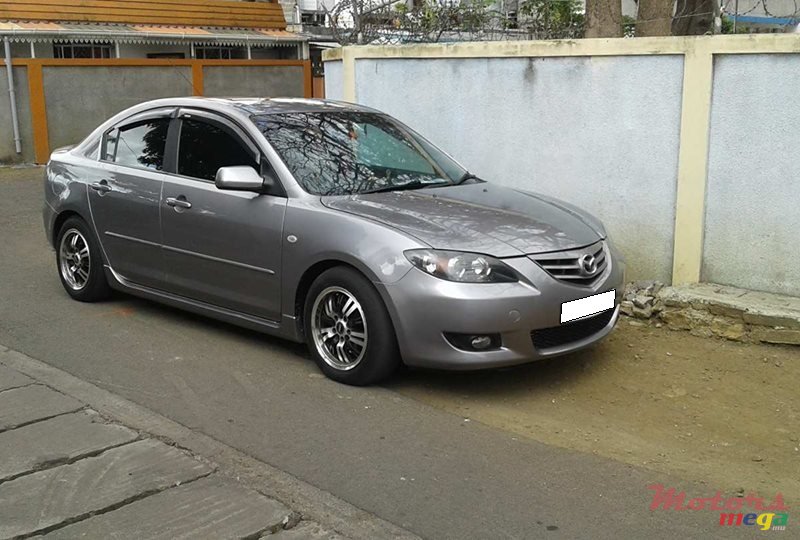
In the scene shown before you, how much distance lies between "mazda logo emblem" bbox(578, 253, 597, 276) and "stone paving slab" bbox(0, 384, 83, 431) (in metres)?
2.92

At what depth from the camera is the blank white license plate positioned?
5316mm

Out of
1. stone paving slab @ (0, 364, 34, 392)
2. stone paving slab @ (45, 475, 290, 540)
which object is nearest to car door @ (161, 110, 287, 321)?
stone paving slab @ (0, 364, 34, 392)

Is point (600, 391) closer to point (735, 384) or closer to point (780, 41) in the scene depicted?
point (735, 384)

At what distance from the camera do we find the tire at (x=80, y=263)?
23.8 ft

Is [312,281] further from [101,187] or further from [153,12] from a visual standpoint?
[153,12]

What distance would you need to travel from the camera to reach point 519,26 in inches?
329

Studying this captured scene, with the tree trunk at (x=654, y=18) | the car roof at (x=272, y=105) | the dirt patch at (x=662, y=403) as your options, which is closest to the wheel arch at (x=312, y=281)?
the dirt patch at (x=662, y=403)

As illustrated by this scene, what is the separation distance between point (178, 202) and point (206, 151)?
1.34ft

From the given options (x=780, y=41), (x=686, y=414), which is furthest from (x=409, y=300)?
(x=780, y=41)

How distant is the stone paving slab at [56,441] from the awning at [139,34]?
45.3ft

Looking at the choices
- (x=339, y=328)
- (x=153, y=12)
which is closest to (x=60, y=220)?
(x=339, y=328)

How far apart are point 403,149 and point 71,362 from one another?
8.79ft

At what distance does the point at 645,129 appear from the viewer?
23.3 ft

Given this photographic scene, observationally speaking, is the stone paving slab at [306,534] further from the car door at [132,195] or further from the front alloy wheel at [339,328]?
the car door at [132,195]
